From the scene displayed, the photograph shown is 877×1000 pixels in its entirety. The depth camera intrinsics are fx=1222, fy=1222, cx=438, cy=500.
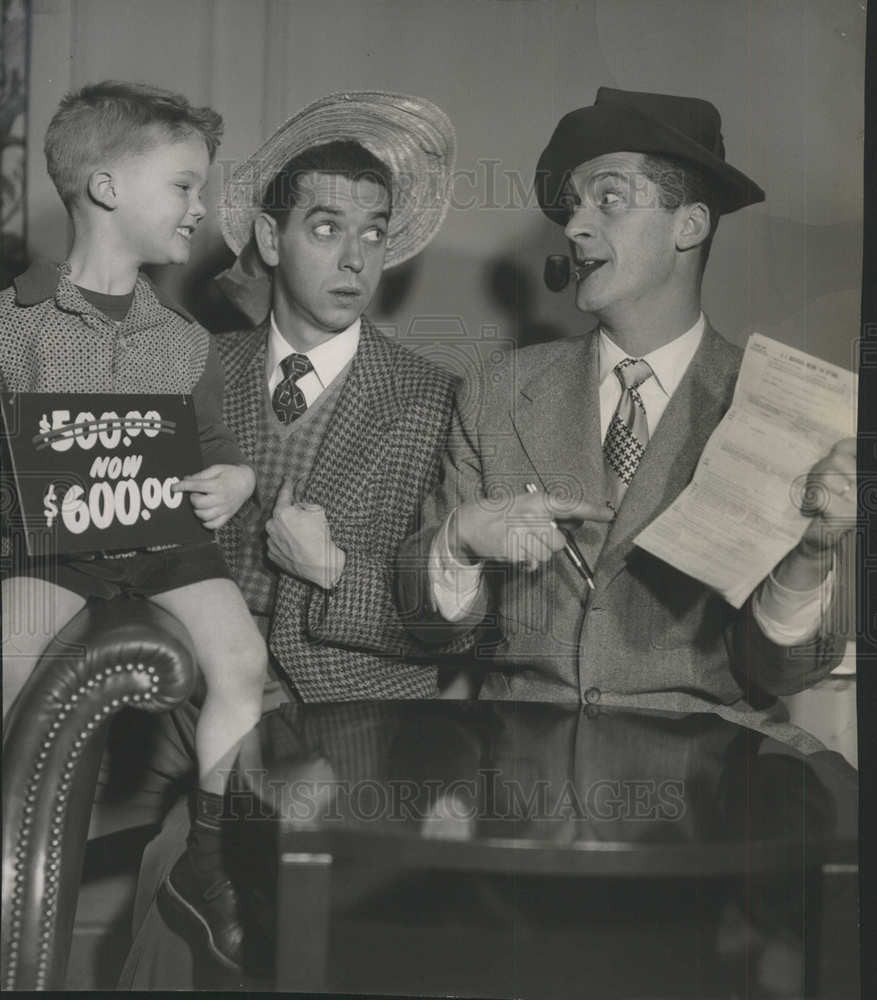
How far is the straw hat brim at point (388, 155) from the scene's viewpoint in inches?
85.2

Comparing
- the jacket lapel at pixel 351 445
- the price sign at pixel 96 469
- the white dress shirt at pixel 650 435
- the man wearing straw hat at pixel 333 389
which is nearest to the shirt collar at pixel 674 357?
the white dress shirt at pixel 650 435

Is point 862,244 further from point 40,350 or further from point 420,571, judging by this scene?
point 40,350

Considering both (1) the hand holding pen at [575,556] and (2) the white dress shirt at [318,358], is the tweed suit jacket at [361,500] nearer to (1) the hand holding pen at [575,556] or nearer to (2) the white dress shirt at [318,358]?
(2) the white dress shirt at [318,358]

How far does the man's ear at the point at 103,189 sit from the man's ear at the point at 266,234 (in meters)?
0.25

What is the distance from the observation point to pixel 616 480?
217 cm

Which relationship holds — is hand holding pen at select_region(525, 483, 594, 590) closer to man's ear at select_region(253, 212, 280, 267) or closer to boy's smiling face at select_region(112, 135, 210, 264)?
man's ear at select_region(253, 212, 280, 267)

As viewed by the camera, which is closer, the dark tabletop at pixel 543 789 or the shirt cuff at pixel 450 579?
the dark tabletop at pixel 543 789

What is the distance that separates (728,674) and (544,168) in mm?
958

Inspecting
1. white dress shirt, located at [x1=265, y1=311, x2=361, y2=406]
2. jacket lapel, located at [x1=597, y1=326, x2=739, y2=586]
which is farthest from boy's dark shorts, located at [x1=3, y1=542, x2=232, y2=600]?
jacket lapel, located at [x1=597, y1=326, x2=739, y2=586]

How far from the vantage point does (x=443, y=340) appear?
86.2 inches

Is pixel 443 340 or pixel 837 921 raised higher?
pixel 443 340

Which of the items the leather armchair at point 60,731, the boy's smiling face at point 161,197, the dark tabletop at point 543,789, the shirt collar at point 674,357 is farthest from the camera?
the shirt collar at point 674,357

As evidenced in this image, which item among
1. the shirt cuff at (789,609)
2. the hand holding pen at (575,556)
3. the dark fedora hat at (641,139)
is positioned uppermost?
the dark fedora hat at (641,139)

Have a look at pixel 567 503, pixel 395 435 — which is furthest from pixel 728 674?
pixel 395 435
